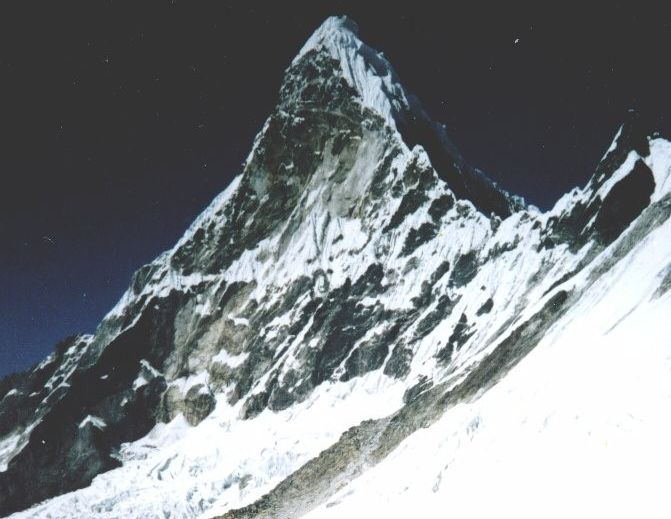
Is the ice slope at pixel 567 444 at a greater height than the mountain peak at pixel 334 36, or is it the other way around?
the mountain peak at pixel 334 36

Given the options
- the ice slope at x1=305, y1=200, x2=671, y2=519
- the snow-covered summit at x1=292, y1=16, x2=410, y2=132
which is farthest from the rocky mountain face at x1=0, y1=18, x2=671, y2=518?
the snow-covered summit at x1=292, y1=16, x2=410, y2=132

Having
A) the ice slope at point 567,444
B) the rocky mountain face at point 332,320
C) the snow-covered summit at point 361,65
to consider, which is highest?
the snow-covered summit at point 361,65

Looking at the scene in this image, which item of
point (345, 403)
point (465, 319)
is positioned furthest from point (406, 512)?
point (345, 403)

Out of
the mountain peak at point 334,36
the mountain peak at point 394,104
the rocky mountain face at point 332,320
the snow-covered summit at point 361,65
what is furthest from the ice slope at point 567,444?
the mountain peak at point 334,36

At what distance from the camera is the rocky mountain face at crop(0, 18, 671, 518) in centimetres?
3136

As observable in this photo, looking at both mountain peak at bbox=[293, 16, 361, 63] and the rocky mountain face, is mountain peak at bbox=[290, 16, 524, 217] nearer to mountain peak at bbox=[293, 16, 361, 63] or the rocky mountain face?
mountain peak at bbox=[293, 16, 361, 63]

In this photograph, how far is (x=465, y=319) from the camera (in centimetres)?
5844

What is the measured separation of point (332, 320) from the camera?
7644cm

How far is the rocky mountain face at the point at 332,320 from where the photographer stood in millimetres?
31359

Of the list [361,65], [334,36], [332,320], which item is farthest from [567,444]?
[334,36]

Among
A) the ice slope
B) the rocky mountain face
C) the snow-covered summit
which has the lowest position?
the ice slope

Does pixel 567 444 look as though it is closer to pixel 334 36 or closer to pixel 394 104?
pixel 394 104

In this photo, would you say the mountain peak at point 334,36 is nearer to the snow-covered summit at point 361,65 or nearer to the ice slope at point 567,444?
the snow-covered summit at point 361,65

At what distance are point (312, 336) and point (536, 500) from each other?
6824cm
